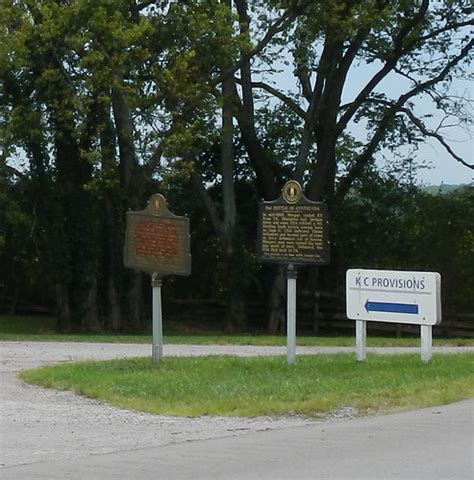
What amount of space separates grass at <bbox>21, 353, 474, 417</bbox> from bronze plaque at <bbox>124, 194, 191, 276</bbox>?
5.20 ft

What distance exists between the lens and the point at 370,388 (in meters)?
14.7

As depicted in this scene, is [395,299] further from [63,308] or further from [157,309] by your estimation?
[63,308]

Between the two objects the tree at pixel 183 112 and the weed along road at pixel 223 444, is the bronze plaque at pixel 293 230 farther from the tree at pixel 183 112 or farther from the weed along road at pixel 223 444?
the tree at pixel 183 112

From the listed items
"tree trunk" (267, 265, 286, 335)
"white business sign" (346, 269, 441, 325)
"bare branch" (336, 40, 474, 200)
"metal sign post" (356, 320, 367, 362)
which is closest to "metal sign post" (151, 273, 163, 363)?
"white business sign" (346, 269, 441, 325)

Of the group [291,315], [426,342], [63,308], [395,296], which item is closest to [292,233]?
[291,315]

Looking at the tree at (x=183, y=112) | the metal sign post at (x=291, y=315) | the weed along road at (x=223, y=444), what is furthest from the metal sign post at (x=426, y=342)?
the tree at (x=183, y=112)

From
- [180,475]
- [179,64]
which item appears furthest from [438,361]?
[179,64]

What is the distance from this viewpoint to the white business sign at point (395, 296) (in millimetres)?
17359

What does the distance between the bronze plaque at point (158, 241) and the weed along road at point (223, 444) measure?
3391mm

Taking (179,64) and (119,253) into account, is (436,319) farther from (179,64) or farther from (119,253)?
(119,253)

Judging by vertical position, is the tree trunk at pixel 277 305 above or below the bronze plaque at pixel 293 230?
below

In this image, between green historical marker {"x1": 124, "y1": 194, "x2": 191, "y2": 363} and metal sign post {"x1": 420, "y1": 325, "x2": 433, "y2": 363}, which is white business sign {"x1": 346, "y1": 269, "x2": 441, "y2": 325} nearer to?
metal sign post {"x1": 420, "y1": 325, "x2": 433, "y2": 363}

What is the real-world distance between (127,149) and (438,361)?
17163 millimetres

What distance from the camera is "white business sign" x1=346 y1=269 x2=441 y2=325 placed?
1736 cm
